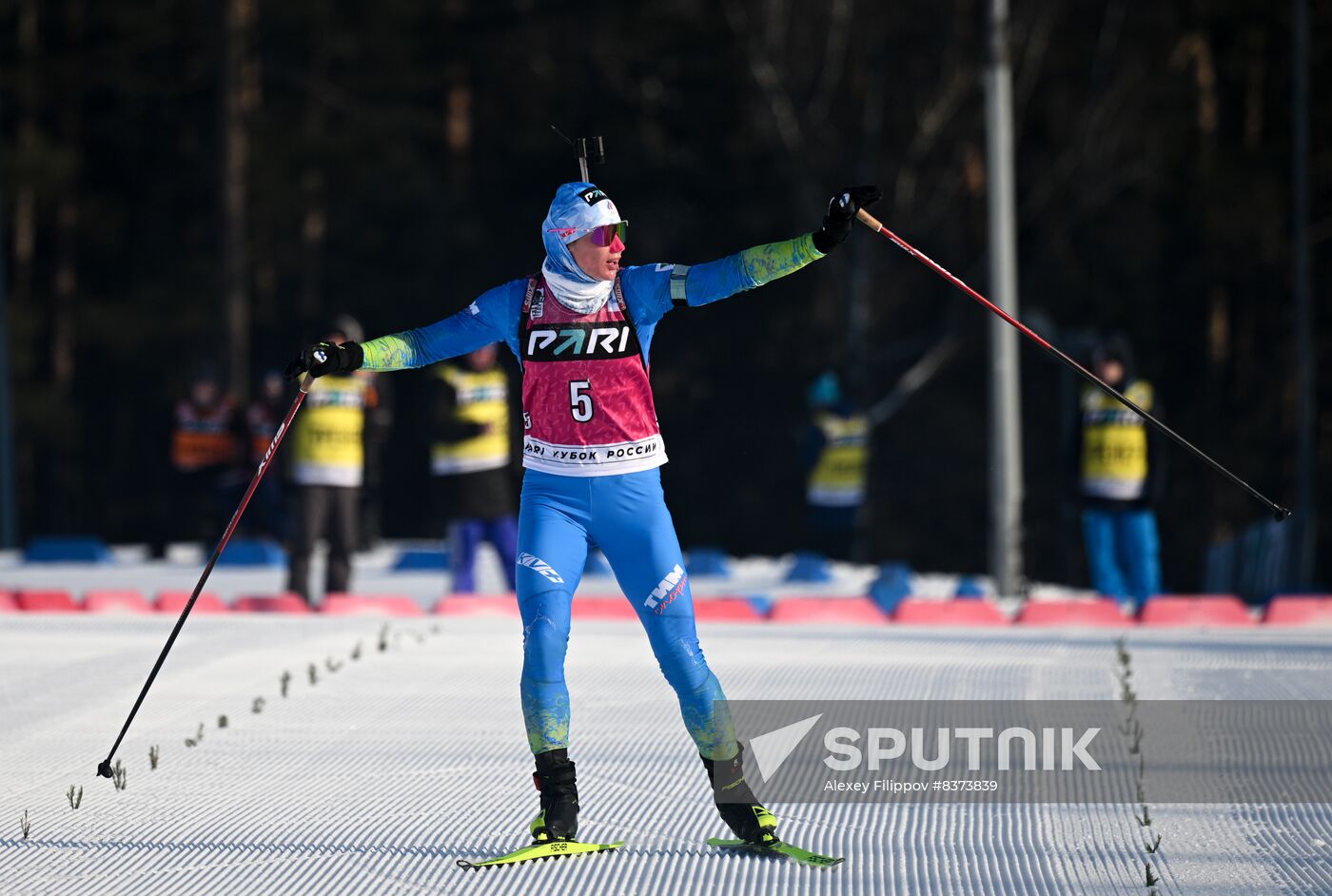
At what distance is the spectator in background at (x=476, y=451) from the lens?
42.2 feet

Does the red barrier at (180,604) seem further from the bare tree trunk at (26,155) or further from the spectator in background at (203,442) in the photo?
the bare tree trunk at (26,155)

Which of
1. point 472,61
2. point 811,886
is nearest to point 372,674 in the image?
point 811,886

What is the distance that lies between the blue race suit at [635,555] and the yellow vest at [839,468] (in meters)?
12.9

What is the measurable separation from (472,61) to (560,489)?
114 feet

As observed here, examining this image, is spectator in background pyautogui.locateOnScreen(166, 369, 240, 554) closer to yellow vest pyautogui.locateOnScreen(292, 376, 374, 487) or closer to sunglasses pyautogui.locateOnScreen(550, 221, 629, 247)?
yellow vest pyautogui.locateOnScreen(292, 376, 374, 487)

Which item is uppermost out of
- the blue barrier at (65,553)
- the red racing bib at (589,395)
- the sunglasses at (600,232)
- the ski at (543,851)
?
the sunglasses at (600,232)

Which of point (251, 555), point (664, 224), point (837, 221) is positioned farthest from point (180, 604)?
point (664, 224)

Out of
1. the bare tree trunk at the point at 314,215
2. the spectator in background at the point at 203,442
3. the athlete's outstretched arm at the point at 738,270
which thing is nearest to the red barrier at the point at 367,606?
the spectator in background at the point at 203,442

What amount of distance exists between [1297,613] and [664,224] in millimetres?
22545

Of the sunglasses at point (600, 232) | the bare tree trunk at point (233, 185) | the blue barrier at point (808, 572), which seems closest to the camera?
the sunglasses at point (600, 232)

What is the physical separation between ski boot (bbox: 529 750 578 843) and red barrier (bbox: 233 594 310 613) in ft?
22.8

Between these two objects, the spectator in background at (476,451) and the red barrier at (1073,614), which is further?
the spectator in background at (476,451)

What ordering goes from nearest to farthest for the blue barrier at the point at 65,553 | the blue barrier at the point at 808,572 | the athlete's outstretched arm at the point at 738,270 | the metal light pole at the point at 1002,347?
1. the athlete's outstretched arm at the point at 738,270
2. the metal light pole at the point at 1002,347
3. the blue barrier at the point at 808,572
4. the blue barrier at the point at 65,553

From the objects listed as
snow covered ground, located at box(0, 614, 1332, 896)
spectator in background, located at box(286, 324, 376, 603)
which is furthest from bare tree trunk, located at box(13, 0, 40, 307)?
snow covered ground, located at box(0, 614, 1332, 896)
